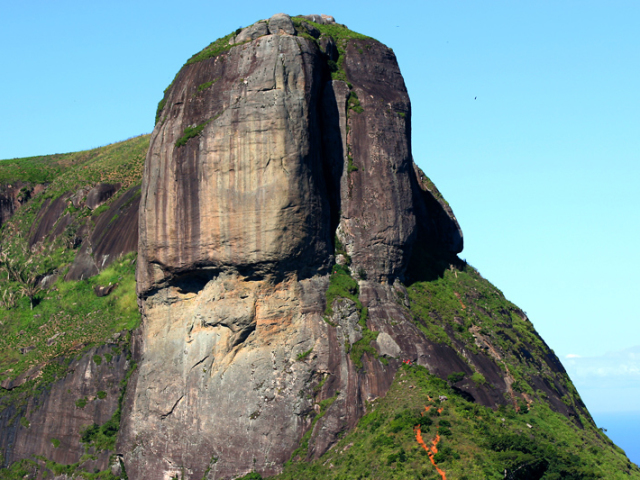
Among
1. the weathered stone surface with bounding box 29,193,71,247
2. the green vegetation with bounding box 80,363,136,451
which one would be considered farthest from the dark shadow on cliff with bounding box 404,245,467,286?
the weathered stone surface with bounding box 29,193,71,247

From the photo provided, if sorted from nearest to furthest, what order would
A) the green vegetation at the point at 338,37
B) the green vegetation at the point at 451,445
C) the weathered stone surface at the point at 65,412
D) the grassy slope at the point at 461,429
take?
the green vegetation at the point at 451,445 → the grassy slope at the point at 461,429 → the weathered stone surface at the point at 65,412 → the green vegetation at the point at 338,37

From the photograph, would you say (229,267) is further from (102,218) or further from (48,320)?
(102,218)

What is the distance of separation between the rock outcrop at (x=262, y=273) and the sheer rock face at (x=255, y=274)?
75 mm

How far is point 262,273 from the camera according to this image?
49.1 m

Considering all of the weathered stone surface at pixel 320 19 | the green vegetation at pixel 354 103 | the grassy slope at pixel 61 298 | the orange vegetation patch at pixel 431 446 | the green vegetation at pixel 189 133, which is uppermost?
the weathered stone surface at pixel 320 19

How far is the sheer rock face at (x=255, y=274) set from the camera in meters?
48.2

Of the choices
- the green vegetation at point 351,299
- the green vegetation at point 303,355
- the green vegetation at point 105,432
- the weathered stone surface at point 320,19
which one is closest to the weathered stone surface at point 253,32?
the weathered stone surface at point 320,19

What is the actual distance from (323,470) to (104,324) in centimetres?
2091

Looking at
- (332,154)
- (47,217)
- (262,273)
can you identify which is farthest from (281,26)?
(47,217)

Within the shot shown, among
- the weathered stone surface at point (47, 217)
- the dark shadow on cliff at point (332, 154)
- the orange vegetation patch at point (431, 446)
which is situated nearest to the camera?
the orange vegetation patch at point (431, 446)

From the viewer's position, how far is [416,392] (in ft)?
153

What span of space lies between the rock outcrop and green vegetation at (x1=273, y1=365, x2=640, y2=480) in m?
1.13

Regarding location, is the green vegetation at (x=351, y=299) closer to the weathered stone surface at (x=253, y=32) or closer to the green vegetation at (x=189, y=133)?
the green vegetation at (x=189, y=133)

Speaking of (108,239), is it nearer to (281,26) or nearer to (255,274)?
(255,274)
